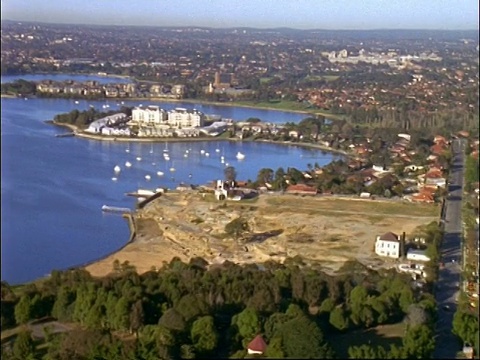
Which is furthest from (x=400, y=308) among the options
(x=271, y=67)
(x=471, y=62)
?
(x=271, y=67)

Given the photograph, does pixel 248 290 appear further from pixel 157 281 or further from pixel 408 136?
pixel 408 136

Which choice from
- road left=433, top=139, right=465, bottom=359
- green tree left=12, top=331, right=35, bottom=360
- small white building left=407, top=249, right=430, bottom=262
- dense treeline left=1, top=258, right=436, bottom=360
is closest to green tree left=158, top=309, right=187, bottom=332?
dense treeline left=1, top=258, right=436, bottom=360

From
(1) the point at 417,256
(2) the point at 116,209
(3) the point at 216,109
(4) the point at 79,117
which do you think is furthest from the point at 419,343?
(3) the point at 216,109

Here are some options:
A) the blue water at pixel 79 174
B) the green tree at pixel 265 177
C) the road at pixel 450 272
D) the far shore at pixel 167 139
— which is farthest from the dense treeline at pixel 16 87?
the green tree at pixel 265 177

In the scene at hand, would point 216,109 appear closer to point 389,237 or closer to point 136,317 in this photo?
point 389,237

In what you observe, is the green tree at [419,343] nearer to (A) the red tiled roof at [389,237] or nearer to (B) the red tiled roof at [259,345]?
(B) the red tiled roof at [259,345]

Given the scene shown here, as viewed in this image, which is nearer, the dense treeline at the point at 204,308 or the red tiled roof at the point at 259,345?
the red tiled roof at the point at 259,345
